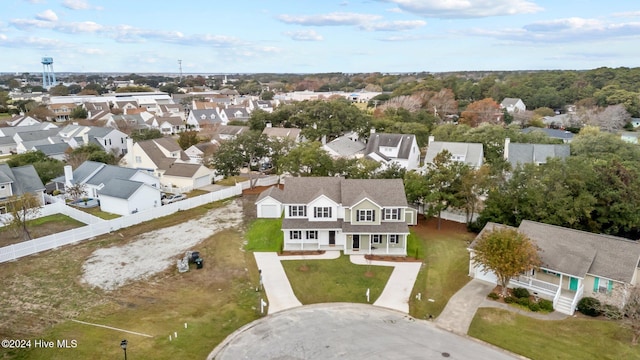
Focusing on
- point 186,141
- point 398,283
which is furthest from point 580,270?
point 186,141

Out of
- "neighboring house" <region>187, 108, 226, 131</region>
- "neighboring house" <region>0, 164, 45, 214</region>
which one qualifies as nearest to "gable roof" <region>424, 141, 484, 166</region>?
"neighboring house" <region>0, 164, 45, 214</region>

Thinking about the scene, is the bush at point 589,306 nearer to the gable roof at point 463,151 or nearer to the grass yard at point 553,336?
the grass yard at point 553,336

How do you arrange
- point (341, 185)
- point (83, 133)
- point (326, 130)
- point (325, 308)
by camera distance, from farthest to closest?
point (83, 133), point (326, 130), point (341, 185), point (325, 308)

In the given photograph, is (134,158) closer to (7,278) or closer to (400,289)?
(7,278)

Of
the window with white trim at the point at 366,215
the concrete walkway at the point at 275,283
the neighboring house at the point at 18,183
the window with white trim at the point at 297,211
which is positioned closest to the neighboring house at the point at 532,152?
the window with white trim at the point at 366,215

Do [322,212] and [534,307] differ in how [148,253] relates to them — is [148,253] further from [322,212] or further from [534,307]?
[534,307]

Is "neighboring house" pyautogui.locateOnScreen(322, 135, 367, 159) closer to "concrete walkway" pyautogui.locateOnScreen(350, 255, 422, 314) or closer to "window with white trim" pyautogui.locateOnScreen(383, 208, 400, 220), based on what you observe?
"window with white trim" pyautogui.locateOnScreen(383, 208, 400, 220)

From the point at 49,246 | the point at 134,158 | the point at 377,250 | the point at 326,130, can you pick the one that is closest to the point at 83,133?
the point at 134,158
